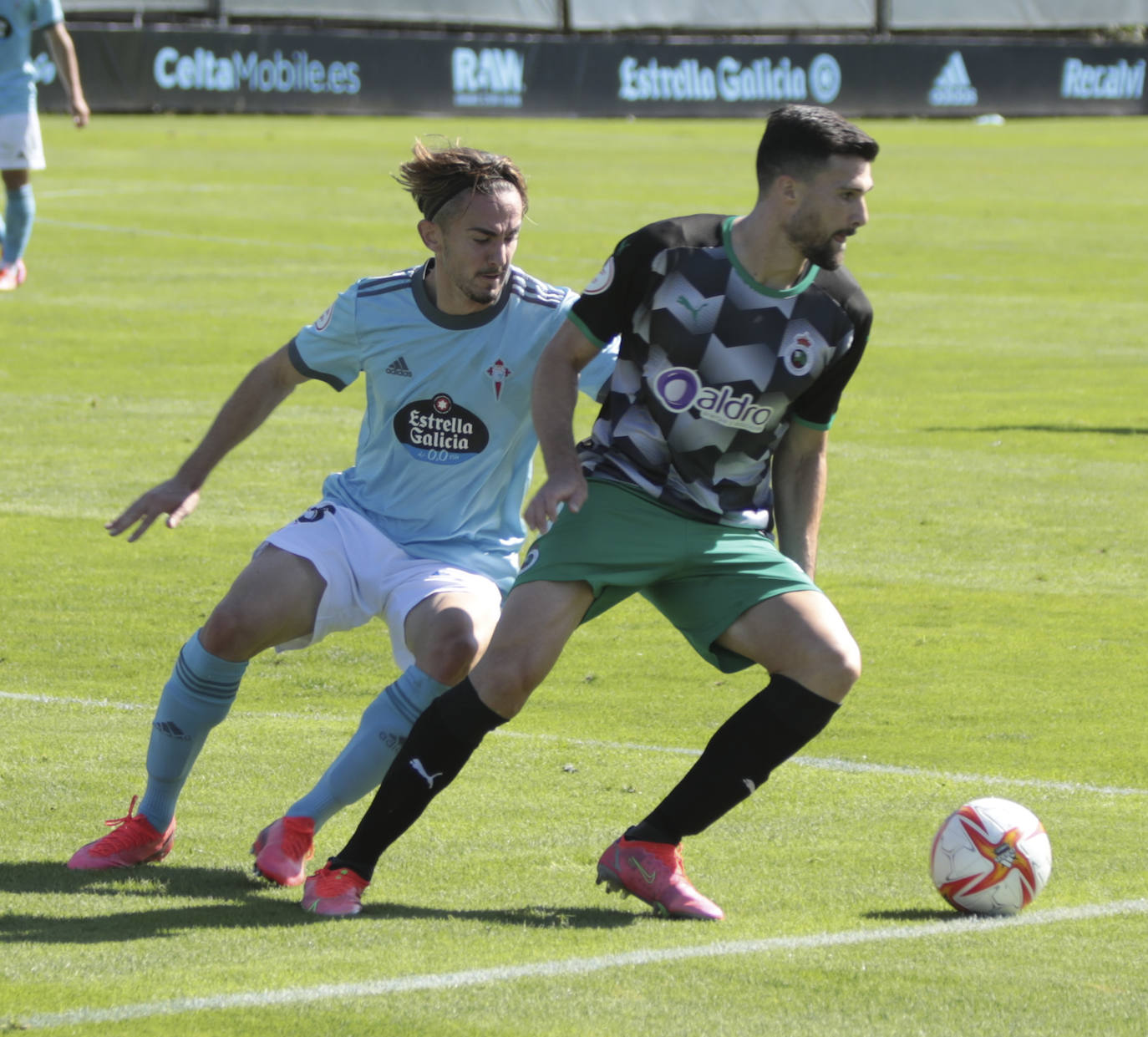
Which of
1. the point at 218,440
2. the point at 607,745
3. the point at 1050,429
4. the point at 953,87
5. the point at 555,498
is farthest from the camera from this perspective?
the point at 953,87

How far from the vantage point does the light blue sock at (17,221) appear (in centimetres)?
1631

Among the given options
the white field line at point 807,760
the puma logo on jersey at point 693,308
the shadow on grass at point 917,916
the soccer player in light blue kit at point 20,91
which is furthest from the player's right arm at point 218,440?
the soccer player in light blue kit at point 20,91

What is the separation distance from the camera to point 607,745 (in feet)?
21.7

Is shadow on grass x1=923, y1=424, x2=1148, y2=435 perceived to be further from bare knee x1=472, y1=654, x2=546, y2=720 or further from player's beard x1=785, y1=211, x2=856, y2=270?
bare knee x1=472, y1=654, x2=546, y2=720

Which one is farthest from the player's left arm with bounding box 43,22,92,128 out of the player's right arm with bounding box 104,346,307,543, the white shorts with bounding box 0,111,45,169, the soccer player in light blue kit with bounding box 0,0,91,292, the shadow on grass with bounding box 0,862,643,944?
the shadow on grass with bounding box 0,862,643,944

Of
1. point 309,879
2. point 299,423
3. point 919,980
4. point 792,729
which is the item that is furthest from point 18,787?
point 299,423

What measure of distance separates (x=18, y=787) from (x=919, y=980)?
9.07 ft

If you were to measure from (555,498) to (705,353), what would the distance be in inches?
21.6

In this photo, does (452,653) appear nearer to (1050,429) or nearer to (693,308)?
(693,308)

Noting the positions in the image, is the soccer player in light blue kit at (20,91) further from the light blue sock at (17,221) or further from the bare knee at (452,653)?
the bare knee at (452,653)

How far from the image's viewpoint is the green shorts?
196 inches

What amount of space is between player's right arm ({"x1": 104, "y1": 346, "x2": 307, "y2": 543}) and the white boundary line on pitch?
57.4 inches

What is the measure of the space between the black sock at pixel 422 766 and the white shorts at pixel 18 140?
39.1ft

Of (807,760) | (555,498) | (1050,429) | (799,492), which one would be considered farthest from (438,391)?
(1050,429)
